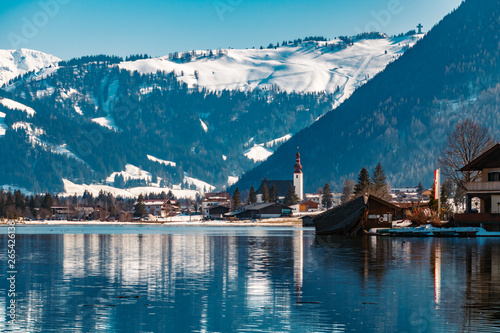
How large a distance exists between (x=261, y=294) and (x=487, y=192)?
55.3m

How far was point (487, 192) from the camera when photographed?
8312cm

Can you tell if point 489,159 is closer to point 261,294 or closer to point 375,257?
point 375,257

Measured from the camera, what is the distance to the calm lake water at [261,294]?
2655 centimetres

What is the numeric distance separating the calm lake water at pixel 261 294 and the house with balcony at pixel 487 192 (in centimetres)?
3008

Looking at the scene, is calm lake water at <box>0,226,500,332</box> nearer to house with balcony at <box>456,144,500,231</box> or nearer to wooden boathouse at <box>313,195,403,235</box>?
house with balcony at <box>456,144,500,231</box>

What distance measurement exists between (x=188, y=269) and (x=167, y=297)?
12.8m

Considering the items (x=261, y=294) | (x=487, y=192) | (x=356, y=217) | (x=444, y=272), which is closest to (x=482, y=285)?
(x=444, y=272)

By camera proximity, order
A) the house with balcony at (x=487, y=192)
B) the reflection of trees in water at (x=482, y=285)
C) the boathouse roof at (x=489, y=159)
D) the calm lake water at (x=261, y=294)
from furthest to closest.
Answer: the boathouse roof at (x=489, y=159) → the house with balcony at (x=487, y=192) → the reflection of trees in water at (x=482, y=285) → the calm lake water at (x=261, y=294)

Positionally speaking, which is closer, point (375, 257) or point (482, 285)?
point (482, 285)

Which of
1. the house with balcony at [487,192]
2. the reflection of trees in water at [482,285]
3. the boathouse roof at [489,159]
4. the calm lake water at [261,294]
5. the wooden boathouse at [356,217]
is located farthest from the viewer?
the wooden boathouse at [356,217]

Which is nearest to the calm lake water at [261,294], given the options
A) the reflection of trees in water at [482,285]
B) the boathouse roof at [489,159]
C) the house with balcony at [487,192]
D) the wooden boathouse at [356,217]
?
the reflection of trees in water at [482,285]

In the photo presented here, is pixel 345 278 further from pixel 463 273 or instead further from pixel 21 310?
pixel 21 310

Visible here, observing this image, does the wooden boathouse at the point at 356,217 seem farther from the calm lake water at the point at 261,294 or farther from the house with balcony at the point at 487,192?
the calm lake water at the point at 261,294

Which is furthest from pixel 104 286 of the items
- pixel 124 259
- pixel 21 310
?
pixel 124 259
